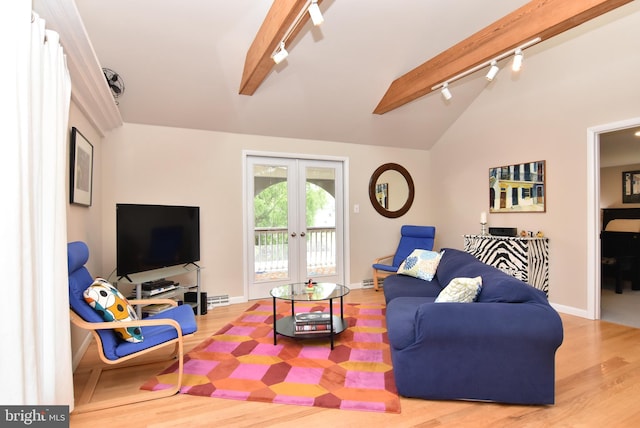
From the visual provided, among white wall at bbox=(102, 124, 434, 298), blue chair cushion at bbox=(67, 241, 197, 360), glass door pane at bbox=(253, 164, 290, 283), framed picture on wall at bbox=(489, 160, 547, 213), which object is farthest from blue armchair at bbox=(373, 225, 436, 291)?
blue chair cushion at bbox=(67, 241, 197, 360)

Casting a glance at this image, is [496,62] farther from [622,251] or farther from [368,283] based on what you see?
[622,251]

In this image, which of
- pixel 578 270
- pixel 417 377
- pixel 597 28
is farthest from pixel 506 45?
pixel 417 377

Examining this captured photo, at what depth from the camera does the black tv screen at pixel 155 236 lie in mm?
3225

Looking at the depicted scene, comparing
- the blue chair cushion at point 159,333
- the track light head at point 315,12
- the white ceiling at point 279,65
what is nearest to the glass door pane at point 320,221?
the white ceiling at point 279,65

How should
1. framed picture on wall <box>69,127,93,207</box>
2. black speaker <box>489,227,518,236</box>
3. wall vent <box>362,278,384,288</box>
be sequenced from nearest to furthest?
framed picture on wall <box>69,127,93,207</box>, black speaker <box>489,227,518,236</box>, wall vent <box>362,278,384,288</box>

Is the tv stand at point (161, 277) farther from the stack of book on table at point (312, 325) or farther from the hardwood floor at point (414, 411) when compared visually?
the stack of book on table at point (312, 325)

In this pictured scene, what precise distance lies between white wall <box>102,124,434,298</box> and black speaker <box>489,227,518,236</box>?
164 cm

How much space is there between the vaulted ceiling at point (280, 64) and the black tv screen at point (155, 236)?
120 centimetres

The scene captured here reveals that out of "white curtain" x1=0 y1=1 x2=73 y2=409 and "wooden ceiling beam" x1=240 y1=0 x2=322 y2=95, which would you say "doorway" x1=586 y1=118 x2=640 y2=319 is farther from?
"white curtain" x1=0 y1=1 x2=73 y2=409

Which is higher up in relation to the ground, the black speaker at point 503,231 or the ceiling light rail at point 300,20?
the ceiling light rail at point 300,20

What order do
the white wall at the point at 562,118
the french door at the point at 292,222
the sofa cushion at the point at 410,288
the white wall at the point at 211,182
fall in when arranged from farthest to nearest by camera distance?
the french door at the point at 292,222 → the white wall at the point at 211,182 → the white wall at the point at 562,118 → the sofa cushion at the point at 410,288

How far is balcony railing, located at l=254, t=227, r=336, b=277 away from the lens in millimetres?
4734

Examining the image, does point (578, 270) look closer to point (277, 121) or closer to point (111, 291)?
point (277, 121)

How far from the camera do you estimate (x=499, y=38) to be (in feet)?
10.1
